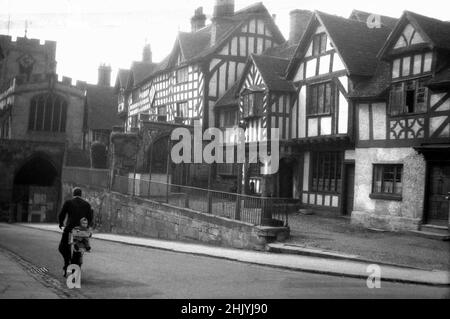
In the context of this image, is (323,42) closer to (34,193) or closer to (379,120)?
(379,120)

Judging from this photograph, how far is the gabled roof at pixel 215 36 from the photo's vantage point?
29688mm

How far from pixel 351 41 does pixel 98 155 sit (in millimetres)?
22812

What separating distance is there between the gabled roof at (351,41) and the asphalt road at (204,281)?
1104 cm

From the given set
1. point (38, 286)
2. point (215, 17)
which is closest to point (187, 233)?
point (38, 286)

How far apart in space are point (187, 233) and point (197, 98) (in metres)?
13.4

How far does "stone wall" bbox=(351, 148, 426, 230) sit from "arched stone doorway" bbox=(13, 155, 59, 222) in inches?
1134

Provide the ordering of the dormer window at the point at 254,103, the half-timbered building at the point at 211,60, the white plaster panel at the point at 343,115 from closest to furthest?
the white plaster panel at the point at 343,115, the dormer window at the point at 254,103, the half-timbered building at the point at 211,60

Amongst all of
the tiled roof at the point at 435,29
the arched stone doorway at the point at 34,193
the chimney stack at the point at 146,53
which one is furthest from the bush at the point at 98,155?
the tiled roof at the point at 435,29

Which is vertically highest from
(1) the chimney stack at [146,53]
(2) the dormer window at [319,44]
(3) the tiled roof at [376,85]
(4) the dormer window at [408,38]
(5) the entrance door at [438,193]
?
(1) the chimney stack at [146,53]

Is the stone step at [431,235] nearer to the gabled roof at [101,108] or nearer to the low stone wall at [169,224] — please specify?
the low stone wall at [169,224]

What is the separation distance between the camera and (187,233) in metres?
18.1

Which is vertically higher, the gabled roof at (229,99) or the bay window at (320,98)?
the gabled roof at (229,99)

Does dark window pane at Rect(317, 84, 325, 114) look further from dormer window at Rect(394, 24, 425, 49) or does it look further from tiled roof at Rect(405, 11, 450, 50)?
tiled roof at Rect(405, 11, 450, 50)

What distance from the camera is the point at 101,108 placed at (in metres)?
47.3
